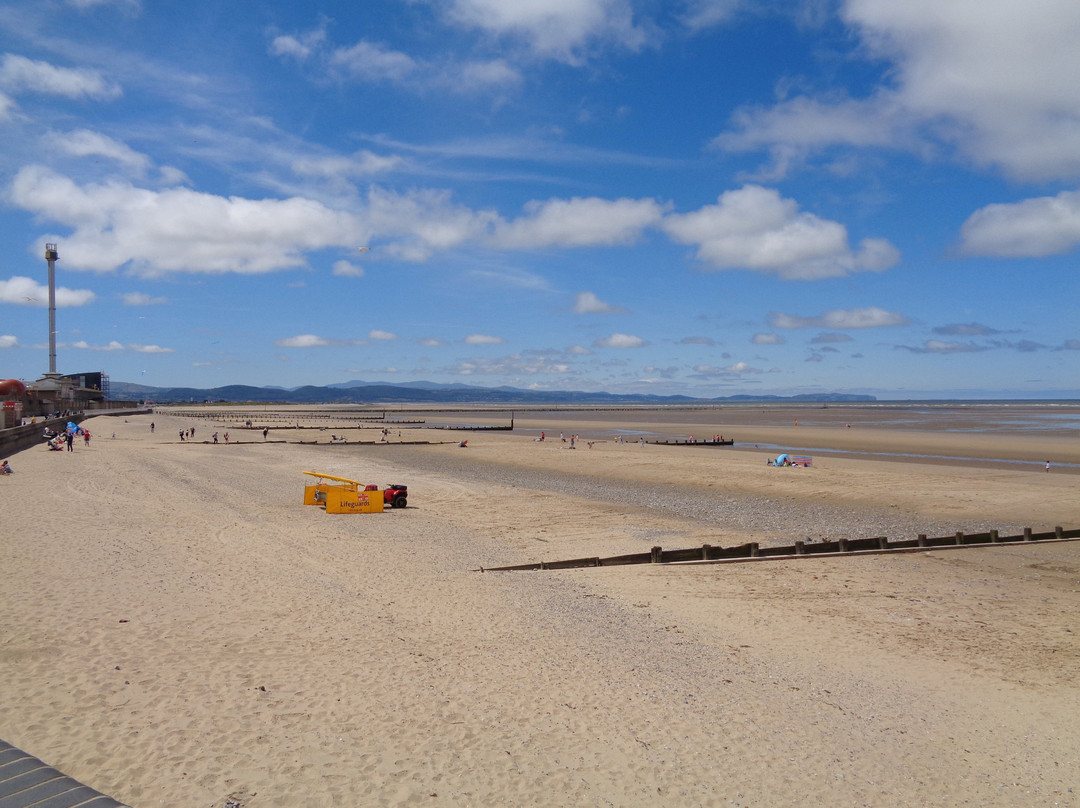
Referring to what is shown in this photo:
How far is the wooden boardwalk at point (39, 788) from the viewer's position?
4.77 m

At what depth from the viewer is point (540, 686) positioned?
313 inches

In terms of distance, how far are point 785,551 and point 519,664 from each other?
317 inches

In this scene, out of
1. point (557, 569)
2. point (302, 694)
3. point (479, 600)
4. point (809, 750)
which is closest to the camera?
point (809, 750)

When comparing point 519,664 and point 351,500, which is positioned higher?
point 351,500

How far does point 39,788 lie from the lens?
502cm

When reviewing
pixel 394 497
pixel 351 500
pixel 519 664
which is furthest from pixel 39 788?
pixel 394 497

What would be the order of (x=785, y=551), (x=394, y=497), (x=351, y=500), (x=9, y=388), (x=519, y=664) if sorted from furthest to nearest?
(x=9, y=388), (x=394, y=497), (x=351, y=500), (x=785, y=551), (x=519, y=664)

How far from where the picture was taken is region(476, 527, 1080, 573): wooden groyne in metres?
13.9

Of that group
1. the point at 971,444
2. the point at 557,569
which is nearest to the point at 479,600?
the point at 557,569

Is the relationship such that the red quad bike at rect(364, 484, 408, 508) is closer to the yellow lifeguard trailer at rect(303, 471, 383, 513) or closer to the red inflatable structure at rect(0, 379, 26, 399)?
the yellow lifeguard trailer at rect(303, 471, 383, 513)

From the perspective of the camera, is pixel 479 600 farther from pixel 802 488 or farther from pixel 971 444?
pixel 971 444

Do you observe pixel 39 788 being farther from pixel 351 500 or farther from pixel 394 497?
pixel 394 497

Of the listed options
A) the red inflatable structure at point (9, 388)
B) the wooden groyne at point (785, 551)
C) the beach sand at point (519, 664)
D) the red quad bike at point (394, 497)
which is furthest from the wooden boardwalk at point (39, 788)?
the red inflatable structure at point (9, 388)

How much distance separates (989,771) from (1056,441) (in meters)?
53.4
